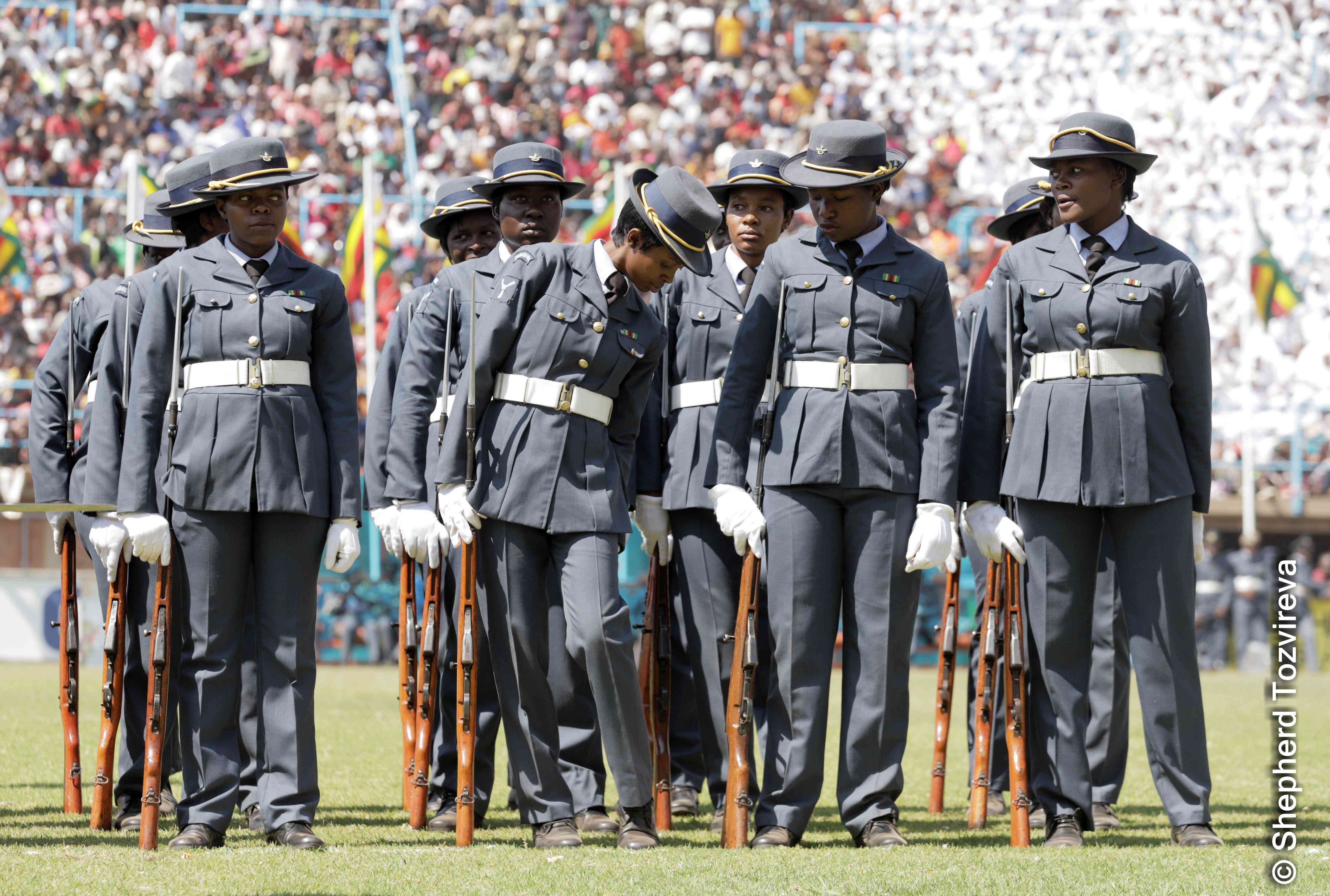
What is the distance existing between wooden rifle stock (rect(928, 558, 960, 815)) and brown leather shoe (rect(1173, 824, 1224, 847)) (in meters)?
1.35

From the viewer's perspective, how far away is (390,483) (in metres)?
5.46

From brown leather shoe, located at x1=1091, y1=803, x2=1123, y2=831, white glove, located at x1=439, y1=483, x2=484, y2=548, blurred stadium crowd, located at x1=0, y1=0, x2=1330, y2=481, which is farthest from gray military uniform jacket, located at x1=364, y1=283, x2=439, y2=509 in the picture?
blurred stadium crowd, located at x1=0, y1=0, x2=1330, y2=481

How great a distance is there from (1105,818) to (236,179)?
140 inches

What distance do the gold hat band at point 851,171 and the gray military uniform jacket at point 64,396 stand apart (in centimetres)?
266

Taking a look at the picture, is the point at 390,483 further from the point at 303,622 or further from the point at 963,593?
the point at 963,593

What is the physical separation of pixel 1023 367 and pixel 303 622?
236 centimetres

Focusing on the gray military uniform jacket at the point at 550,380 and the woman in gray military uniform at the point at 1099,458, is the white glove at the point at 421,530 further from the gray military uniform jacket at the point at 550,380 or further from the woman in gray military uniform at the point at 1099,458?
the woman in gray military uniform at the point at 1099,458

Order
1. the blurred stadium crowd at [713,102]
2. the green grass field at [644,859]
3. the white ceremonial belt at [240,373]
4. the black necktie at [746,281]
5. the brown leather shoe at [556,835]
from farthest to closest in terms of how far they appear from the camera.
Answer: the blurred stadium crowd at [713,102], the black necktie at [746,281], the white ceremonial belt at [240,373], the brown leather shoe at [556,835], the green grass field at [644,859]

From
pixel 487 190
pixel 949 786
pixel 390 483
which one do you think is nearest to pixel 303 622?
pixel 390 483

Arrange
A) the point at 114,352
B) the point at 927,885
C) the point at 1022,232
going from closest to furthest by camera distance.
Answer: the point at 927,885 → the point at 114,352 → the point at 1022,232

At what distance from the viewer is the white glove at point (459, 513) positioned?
205 inches

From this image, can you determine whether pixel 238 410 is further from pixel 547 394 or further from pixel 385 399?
pixel 385 399

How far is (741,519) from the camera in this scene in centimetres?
530

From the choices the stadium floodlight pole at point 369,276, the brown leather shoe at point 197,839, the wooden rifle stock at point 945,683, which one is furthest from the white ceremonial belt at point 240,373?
the stadium floodlight pole at point 369,276
